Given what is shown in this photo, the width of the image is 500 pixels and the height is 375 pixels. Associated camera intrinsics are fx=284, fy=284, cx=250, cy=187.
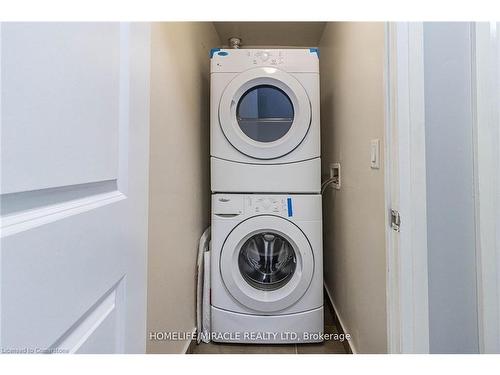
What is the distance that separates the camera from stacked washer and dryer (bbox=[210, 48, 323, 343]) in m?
1.54

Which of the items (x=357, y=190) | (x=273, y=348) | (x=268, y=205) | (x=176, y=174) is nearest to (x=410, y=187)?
(x=357, y=190)

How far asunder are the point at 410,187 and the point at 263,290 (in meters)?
1.01

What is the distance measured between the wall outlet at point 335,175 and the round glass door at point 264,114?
0.41m

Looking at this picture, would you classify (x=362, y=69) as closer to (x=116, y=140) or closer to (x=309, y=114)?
(x=309, y=114)

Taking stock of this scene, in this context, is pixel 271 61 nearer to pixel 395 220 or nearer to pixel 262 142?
pixel 262 142

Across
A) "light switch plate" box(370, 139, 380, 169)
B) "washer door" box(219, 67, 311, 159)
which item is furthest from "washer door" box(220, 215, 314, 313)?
"light switch plate" box(370, 139, 380, 169)

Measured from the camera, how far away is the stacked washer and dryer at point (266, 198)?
5.05ft

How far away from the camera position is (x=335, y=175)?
1827 millimetres

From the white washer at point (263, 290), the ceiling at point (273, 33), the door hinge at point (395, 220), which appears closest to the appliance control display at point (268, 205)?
the white washer at point (263, 290)

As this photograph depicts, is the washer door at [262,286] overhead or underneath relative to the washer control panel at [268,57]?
underneath

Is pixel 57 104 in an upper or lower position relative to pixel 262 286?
upper

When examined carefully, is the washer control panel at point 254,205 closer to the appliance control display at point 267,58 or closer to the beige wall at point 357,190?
the beige wall at point 357,190
